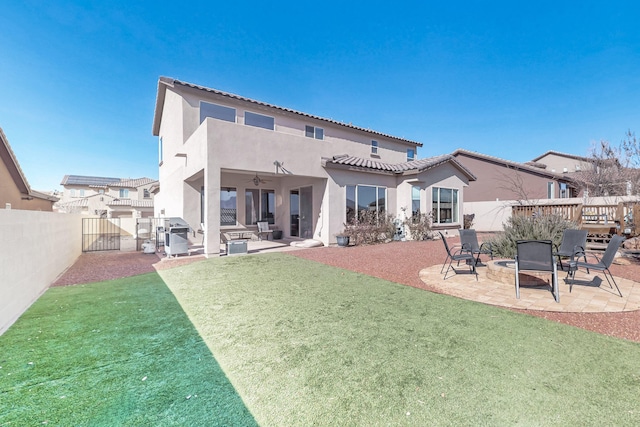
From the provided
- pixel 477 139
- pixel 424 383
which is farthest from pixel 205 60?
pixel 477 139

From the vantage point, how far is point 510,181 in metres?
25.1

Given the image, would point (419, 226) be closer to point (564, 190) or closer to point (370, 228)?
point (370, 228)

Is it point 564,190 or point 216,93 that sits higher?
point 216,93

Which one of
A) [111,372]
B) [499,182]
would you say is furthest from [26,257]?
[499,182]

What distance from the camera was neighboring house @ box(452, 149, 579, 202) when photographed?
2531cm

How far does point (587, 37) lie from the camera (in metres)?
14.3

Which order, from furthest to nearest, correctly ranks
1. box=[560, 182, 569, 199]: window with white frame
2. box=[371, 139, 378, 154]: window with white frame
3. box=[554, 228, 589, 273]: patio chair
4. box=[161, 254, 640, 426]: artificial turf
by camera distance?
1. box=[560, 182, 569, 199]: window with white frame
2. box=[371, 139, 378, 154]: window with white frame
3. box=[554, 228, 589, 273]: patio chair
4. box=[161, 254, 640, 426]: artificial turf

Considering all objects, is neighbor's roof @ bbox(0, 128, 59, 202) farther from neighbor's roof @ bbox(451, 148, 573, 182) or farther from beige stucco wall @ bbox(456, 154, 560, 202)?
neighbor's roof @ bbox(451, 148, 573, 182)

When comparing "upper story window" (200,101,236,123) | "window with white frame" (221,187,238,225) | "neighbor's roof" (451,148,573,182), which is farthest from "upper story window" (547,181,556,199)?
"upper story window" (200,101,236,123)

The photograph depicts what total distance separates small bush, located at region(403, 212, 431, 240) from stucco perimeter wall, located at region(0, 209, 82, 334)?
1514 cm

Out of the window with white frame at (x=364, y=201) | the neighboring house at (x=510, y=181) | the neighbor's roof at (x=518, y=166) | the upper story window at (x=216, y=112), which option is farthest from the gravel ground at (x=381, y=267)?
the neighbor's roof at (x=518, y=166)

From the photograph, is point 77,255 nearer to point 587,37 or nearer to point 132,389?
point 132,389

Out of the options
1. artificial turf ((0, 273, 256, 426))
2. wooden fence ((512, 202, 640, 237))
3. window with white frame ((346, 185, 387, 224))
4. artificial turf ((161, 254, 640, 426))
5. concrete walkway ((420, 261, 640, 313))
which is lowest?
artificial turf ((0, 273, 256, 426))

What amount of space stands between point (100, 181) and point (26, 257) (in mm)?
73895
